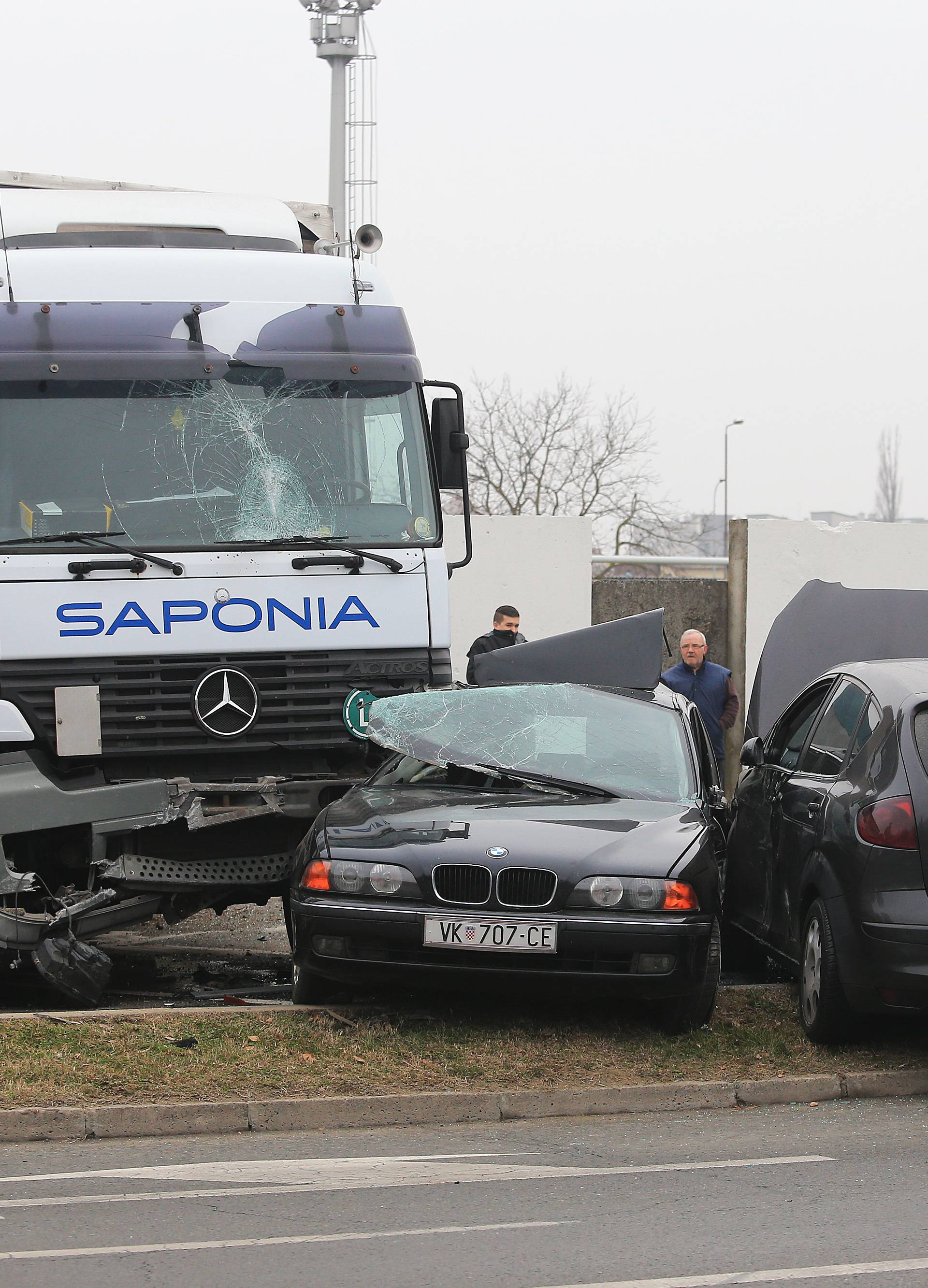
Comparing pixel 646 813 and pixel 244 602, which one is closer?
pixel 646 813

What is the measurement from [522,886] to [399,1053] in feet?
2.67

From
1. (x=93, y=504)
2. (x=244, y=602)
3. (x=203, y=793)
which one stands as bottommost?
(x=203, y=793)

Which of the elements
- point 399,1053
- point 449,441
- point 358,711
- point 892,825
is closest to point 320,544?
point 358,711

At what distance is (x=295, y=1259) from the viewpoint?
13.7 ft

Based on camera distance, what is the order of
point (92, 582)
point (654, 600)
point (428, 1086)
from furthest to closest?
point (654, 600), point (92, 582), point (428, 1086)

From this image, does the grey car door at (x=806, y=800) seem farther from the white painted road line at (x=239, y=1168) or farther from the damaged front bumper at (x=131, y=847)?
the damaged front bumper at (x=131, y=847)

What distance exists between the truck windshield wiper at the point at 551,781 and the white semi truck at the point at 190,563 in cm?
79

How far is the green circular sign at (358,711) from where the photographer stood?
7.77 meters

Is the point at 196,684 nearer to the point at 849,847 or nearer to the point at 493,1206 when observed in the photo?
the point at 849,847

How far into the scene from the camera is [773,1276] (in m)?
4.03

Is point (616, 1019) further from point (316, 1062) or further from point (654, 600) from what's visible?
point (654, 600)

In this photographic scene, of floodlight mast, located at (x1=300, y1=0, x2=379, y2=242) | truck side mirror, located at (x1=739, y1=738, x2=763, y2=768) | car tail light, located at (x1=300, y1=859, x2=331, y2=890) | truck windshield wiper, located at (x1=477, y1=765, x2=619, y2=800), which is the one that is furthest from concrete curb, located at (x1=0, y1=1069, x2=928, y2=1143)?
floodlight mast, located at (x1=300, y1=0, x2=379, y2=242)

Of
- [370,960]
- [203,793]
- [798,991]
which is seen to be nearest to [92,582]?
[203,793]

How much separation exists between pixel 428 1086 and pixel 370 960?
69 centimetres
